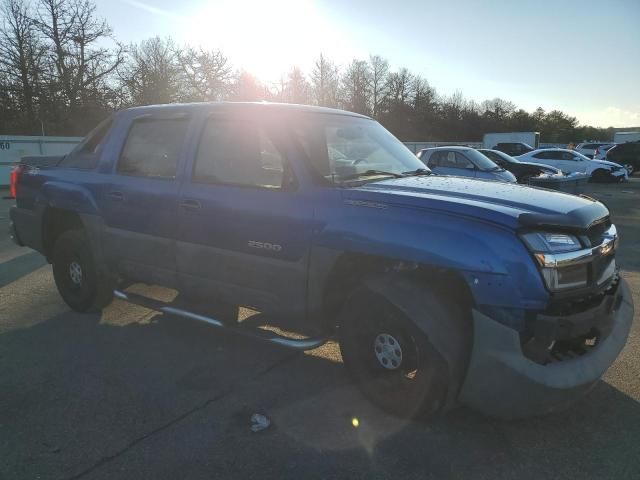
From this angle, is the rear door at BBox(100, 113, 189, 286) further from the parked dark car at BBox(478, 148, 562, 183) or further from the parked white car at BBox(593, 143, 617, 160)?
the parked white car at BBox(593, 143, 617, 160)

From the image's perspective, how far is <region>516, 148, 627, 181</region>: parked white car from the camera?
2178 centimetres

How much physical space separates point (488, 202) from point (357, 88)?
62030 mm

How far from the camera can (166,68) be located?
35.7 meters

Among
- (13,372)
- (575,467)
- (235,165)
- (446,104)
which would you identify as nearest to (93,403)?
(13,372)

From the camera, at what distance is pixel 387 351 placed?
301 centimetres

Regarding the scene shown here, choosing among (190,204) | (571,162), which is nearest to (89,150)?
(190,204)

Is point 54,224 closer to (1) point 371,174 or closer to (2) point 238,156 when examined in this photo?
(2) point 238,156

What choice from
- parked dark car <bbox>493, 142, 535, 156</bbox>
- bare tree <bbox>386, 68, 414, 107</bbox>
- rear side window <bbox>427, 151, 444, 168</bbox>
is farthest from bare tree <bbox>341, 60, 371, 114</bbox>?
rear side window <bbox>427, 151, 444, 168</bbox>

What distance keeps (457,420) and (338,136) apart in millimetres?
2173

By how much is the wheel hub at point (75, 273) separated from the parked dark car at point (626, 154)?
96.1 feet

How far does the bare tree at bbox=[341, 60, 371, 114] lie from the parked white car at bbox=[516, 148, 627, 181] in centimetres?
3780

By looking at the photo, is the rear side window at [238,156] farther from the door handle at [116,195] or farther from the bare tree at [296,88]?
the bare tree at [296,88]

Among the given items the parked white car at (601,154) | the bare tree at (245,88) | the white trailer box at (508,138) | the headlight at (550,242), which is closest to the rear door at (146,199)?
the headlight at (550,242)

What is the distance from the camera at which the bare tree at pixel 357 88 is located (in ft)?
194
